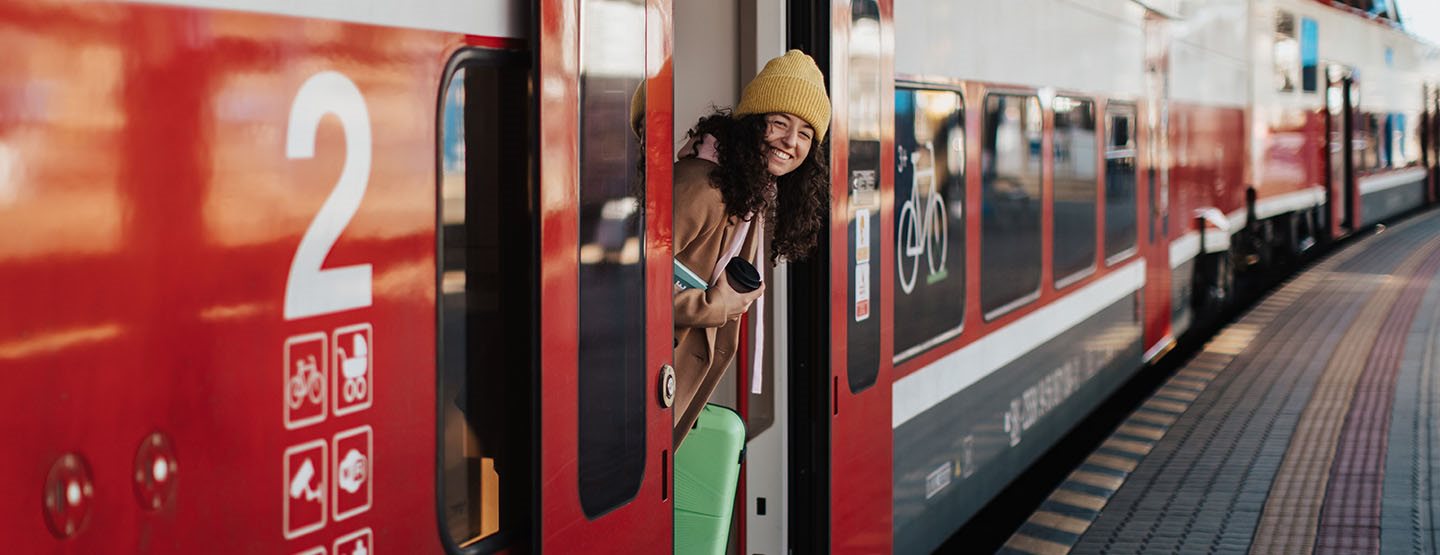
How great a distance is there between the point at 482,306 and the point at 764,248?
1913 mm

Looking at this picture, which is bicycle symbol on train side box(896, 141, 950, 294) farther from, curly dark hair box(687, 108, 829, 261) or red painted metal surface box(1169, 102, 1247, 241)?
red painted metal surface box(1169, 102, 1247, 241)

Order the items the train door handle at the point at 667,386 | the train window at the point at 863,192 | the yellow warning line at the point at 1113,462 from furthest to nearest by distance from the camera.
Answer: the yellow warning line at the point at 1113,462, the train window at the point at 863,192, the train door handle at the point at 667,386

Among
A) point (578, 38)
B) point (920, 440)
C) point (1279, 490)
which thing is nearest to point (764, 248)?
point (920, 440)

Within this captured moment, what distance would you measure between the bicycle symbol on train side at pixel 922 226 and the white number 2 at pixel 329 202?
9.34 feet

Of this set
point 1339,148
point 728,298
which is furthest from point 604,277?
point 1339,148

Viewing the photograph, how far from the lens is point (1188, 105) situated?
32.7 feet

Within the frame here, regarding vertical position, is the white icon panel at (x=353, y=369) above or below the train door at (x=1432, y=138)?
below

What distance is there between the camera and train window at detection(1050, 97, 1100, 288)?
663cm

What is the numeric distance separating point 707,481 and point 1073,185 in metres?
3.77

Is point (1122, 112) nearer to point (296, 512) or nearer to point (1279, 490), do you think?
point (1279, 490)

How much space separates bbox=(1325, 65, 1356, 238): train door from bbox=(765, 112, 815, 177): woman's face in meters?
14.6

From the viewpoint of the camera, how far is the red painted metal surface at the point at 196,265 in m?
1.50

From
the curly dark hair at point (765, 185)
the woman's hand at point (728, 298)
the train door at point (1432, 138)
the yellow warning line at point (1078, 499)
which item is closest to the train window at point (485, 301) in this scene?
the woman's hand at point (728, 298)

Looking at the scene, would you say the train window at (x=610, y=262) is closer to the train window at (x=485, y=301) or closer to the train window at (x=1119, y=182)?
the train window at (x=485, y=301)
